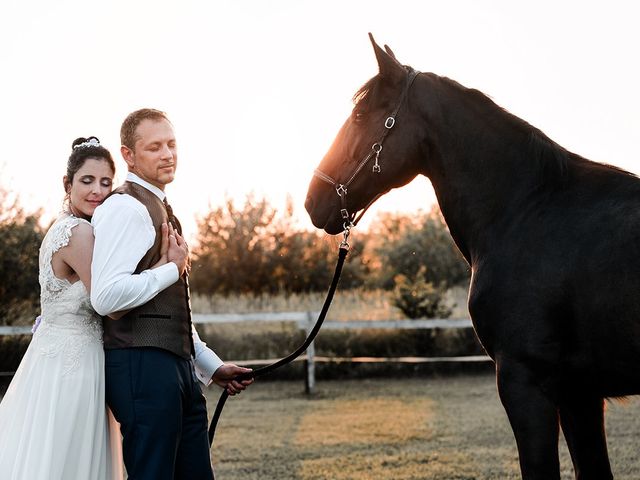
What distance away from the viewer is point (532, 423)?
2820 mm

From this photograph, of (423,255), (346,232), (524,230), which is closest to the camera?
(524,230)

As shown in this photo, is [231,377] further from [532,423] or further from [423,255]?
[423,255]

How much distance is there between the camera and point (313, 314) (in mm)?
12812

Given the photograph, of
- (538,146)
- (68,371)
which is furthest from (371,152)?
(68,371)

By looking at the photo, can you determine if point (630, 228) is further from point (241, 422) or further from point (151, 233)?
point (241, 422)

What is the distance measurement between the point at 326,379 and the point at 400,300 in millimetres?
2621

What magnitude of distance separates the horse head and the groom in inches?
26.8

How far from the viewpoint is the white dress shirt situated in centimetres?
284

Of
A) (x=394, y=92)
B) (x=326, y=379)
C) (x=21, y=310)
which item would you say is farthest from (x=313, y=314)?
(x=394, y=92)

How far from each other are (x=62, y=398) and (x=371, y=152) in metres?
1.57

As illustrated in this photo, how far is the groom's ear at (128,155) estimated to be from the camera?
122 inches

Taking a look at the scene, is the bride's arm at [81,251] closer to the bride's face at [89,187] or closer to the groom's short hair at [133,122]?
the bride's face at [89,187]

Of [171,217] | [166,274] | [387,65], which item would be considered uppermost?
[387,65]

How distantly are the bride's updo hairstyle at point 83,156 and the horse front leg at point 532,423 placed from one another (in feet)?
5.92
